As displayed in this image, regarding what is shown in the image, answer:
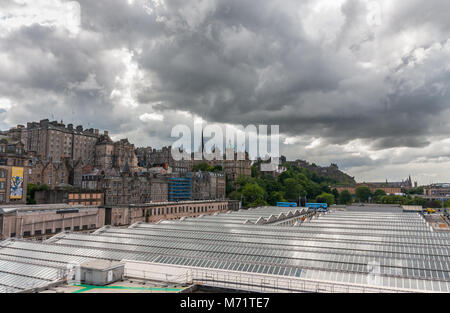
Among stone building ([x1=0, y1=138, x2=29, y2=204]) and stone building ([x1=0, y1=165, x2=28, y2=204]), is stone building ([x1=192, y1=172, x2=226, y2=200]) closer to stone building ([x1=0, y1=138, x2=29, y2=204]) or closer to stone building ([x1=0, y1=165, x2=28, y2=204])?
stone building ([x1=0, y1=165, x2=28, y2=204])

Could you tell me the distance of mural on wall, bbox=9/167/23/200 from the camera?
74325 mm

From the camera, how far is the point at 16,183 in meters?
75.4

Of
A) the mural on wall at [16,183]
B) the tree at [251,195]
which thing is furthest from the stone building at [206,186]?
the mural on wall at [16,183]

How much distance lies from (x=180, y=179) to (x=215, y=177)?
2097cm

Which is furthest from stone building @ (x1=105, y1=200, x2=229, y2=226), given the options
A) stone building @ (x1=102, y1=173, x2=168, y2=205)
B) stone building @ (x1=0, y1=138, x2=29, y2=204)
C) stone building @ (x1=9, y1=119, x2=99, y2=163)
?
stone building @ (x1=9, y1=119, x2=99, y2=163)

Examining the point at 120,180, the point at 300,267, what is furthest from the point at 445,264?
the point at 120,180

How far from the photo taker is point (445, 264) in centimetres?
2888

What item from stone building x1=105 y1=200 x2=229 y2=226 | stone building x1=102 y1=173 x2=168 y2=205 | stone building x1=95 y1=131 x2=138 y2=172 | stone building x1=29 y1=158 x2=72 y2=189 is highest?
stone building x1=95 y1=131 x2=138 y2=172

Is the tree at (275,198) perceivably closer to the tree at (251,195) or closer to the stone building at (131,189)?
the tree at (251,195)

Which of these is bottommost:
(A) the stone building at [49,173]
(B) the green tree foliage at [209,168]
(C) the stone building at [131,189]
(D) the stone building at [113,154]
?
(C) the stone building at [131,189]

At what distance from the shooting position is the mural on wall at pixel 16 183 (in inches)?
2926

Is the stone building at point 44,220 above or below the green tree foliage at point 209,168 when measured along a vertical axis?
below
